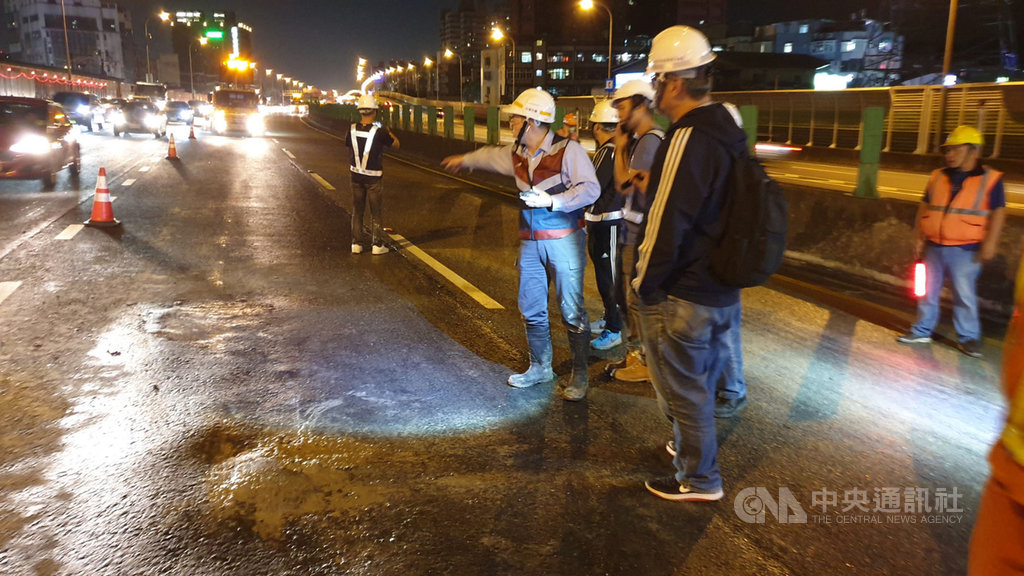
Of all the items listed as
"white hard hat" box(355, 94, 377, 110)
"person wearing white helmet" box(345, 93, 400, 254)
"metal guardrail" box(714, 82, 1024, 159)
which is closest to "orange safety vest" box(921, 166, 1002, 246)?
"person wearing white helmet" box(345, 93, 400, 254)

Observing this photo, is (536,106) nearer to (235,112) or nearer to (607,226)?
(607,226)

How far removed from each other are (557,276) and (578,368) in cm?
60

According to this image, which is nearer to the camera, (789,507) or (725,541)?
(725,541)

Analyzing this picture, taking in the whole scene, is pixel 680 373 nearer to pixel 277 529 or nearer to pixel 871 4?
pixel 277 529

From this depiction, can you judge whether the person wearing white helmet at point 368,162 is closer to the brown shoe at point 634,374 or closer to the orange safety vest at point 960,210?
the brown shoe at point 634,374

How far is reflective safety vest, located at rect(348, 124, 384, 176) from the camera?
927cm

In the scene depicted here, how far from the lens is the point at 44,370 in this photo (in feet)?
17.4

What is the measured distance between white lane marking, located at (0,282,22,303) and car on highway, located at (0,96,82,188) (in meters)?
8.70

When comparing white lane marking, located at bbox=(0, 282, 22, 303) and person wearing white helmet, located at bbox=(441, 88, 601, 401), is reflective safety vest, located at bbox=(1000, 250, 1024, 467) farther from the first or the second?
white lane marking, located at bbox=(0, 282, 22, 303)

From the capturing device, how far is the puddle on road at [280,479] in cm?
347

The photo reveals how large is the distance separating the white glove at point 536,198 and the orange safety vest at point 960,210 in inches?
133

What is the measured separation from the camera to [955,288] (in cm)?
605

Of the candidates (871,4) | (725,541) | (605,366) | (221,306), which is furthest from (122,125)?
(871,4)

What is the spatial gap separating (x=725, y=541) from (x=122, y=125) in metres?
38.1
